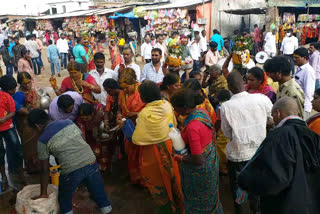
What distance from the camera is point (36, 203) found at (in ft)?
9.00

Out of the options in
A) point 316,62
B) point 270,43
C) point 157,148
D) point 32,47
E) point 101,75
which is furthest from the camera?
point 32,47

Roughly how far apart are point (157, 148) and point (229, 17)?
46.6 ft

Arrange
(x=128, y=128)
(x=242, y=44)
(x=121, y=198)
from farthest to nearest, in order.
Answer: (x=242, y=44)
(x=121, y=198)
(x=128, y=128)

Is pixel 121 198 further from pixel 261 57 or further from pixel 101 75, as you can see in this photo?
pixel 261 57

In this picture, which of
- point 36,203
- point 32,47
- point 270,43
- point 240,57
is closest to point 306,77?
point 240,57

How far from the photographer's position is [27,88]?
408 centimetres

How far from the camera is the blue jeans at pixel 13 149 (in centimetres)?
387

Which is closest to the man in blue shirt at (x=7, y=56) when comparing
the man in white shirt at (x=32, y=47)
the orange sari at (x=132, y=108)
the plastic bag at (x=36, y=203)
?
the man in white shirt at (x=32, y=47)

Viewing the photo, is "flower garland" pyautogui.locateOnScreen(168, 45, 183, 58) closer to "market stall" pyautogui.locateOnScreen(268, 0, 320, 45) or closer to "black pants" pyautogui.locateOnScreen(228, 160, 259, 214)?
"black pants" pyautogui.locateOnScreen(228, 160, 259, 214)

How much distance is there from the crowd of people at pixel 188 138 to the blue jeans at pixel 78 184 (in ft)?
0.03

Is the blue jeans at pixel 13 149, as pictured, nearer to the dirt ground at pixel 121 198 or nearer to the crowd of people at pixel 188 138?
the crowd of people at pixel 188 138

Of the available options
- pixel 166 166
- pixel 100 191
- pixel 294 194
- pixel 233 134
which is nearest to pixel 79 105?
pixel 100 191

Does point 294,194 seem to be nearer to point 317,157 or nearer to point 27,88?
point 317,157

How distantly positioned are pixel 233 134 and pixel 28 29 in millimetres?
36054
